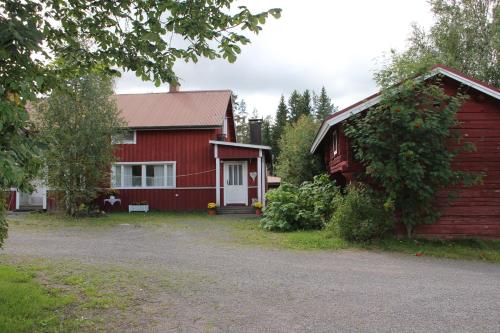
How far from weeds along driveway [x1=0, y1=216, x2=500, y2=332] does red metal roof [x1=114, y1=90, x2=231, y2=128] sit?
34.8 feet

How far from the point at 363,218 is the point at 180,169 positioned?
12.4m

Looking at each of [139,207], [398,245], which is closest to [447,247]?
[398,245]

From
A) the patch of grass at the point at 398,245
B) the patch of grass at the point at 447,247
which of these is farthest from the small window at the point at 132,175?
the patch of grass at the point at 447,247

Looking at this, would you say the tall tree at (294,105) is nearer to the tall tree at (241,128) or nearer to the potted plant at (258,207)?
the tall tree at (241,128)

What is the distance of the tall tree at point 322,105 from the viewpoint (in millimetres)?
91944

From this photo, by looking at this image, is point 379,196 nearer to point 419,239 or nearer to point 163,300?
→ point 419,239

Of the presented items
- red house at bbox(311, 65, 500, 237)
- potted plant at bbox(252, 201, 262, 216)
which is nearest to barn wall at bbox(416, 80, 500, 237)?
red house at bbox(311, 65, 500, 237)

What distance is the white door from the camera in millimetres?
21203

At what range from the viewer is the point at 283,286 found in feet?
22.3

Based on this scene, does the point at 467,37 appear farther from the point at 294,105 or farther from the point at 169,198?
the point at 294,105

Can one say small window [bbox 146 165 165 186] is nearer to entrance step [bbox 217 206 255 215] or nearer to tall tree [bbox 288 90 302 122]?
entrance step [bbox 217 206 255 215]

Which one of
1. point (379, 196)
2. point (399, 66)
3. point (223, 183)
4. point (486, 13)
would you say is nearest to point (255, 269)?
point (379, 196)

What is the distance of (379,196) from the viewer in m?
11.4

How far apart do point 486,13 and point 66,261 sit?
25.6 meters
